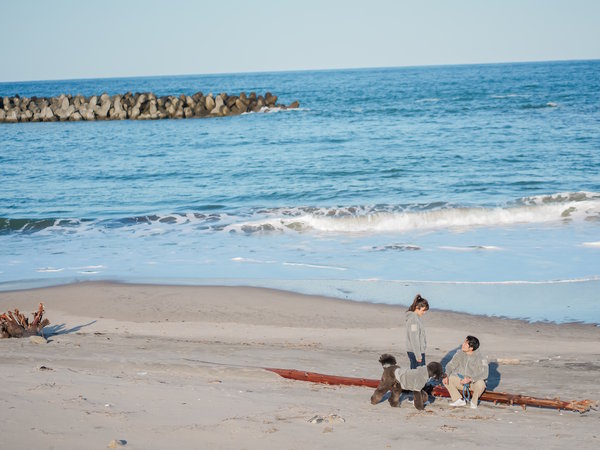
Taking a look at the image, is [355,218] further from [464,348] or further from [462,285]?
[464,348]

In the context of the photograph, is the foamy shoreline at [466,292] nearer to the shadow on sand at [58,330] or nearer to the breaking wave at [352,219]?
the shadow on sand at [58,330]

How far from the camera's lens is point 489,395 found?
7.62m

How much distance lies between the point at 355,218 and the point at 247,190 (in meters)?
6.25

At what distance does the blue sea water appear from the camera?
1404cm

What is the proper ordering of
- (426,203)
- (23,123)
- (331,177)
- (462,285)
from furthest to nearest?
1. (23,123)
2. (331,177)
3. (426,203)
4. (462,285)

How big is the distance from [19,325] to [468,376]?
252 inches

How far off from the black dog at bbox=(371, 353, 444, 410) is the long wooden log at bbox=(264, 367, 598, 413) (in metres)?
0.47

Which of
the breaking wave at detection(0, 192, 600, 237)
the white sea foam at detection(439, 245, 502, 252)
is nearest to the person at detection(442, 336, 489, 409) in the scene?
the white sea foam at detection(439, 245, 502, 252)

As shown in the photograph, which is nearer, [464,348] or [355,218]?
[464,348]

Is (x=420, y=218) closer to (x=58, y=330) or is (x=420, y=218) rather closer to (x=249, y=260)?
(x=249, y=260)

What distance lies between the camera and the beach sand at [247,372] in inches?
255

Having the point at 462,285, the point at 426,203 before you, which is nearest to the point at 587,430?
the point at 462,285

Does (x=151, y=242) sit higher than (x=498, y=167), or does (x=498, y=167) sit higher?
(x=498, y=167)

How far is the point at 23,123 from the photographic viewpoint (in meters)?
57.8
